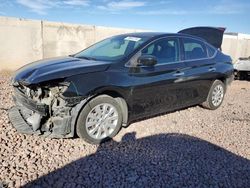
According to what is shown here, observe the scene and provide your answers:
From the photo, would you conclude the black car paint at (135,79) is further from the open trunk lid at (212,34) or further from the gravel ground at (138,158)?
the open trunk lid at (212,34)

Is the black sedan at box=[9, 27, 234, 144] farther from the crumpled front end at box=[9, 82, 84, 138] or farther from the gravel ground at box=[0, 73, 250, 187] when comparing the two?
the gravel ground at box=[0, 73, 250, 187]

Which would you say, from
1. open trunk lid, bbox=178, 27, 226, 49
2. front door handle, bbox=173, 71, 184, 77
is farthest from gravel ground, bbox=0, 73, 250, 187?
open trunk lid, bbox=178, 27, 226, 49

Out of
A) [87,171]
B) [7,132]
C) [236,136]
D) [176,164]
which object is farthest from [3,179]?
[236,136]

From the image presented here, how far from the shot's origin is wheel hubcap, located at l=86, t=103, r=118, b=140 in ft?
13.1

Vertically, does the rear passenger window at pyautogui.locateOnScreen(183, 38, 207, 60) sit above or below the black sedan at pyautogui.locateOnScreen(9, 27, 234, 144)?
above

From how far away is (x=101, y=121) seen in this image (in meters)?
4.09

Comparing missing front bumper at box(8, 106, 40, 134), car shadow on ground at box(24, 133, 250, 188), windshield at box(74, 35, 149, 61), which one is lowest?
car shadow on ground at box(24, 133, 250, 188)

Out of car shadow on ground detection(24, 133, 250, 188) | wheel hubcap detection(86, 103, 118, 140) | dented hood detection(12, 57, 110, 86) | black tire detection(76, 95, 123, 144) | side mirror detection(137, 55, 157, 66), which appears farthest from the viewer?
side mirror detection(137, 55, 157, 66)

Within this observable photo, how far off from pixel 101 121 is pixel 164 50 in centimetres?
183

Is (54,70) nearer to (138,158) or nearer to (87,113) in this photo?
(87,113)

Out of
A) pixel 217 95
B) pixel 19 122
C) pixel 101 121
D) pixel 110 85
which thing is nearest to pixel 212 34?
pixel 217 95

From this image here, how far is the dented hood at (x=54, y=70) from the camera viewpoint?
3.67 m

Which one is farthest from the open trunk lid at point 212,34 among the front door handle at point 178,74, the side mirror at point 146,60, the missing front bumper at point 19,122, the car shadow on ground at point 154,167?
the missing front bumper at point 19,122

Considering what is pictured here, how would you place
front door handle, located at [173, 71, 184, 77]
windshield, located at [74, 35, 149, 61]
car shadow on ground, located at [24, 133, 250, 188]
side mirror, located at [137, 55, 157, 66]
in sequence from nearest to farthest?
1. car shadow on ground, located at [24, 133, 250, 188]
2. side mirror, located at [137, 55, 157, 66]
3. windshield, located at [74, 35, 149, 61]
4. front door handle, located at [173, 71, 184, 77]
